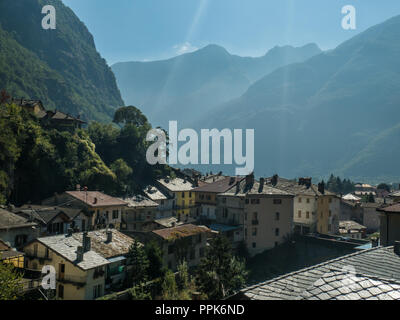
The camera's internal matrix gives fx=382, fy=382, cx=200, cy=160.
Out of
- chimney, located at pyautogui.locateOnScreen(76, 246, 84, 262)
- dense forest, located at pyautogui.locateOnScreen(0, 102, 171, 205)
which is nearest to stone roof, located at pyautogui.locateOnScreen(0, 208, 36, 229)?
chimney, located at pyautogui.locateOnScreen(76, 246, 84, 262)

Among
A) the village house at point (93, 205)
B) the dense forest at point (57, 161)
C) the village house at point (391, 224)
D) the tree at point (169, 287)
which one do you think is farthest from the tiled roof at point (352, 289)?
the dense forest at point (57, 161)

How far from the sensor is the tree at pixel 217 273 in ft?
117

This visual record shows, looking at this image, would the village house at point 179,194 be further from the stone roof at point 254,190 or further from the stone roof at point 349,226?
the stone roof at point 349,226

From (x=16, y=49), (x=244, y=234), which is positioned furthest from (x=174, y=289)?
(x=16, y=49)

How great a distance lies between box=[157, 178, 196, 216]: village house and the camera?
72.0 metres

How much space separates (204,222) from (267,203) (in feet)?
37.7

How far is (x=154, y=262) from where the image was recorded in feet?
124

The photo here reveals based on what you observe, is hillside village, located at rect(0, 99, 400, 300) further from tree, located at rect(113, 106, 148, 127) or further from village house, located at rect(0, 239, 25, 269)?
tree, located at rect(113, 106, 148, 127)

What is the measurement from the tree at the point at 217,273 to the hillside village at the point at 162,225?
3.86m

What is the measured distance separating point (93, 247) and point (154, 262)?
608 centimetres

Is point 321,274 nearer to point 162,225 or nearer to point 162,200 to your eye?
point 162,225

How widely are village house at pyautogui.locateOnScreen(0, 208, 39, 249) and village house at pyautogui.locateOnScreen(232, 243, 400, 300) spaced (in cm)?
3133

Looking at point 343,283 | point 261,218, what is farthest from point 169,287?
point 343,283
